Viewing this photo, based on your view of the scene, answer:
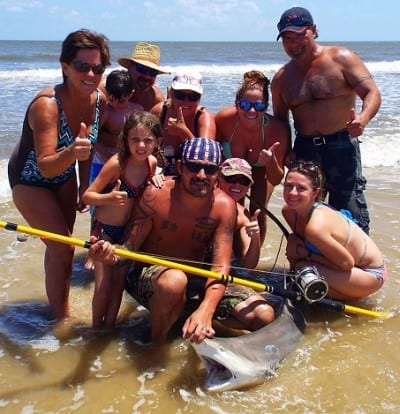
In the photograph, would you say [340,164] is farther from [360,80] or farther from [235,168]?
[235,168]

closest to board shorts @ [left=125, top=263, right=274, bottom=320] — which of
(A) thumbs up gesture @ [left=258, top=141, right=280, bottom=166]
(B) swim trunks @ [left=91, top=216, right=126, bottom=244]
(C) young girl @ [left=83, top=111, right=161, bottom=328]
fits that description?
(C) young girl @ [left=83, top=111, right=161, bottom=328]

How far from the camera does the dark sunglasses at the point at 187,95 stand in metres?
4.46

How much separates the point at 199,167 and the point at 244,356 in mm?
1238

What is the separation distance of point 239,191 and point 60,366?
6.02 feet

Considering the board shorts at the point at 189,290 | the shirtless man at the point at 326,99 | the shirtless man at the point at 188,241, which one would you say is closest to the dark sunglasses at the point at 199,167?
the shirtless man at the point at 188,241

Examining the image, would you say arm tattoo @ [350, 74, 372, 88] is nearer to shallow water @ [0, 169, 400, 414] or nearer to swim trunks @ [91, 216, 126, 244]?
shallow water @ [0, 169, 400, 414]

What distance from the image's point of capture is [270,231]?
619 centimetres

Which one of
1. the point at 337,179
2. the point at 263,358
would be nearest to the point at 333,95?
the point at 337,179

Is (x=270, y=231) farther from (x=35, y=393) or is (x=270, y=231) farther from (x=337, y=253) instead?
(x=35, y=393)

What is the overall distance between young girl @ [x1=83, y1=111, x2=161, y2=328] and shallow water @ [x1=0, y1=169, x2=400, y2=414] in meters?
0.37

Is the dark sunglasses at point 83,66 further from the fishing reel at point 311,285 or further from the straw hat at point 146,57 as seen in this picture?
the fishing reel at point 311,285

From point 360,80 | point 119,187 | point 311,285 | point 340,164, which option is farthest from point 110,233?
point 360,80

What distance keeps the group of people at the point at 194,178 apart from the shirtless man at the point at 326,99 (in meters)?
0.01

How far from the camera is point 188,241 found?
3.79 meters
